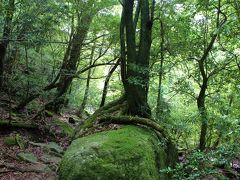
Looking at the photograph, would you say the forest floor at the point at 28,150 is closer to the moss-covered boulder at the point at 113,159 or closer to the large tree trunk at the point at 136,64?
the moss-covered boulder at the point at 113,159

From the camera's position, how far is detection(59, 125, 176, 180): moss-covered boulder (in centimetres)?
583

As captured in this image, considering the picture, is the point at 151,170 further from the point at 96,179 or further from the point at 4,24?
the point at 4,24

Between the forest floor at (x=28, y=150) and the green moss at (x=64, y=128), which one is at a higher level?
the green moss at (x=64, y=128)

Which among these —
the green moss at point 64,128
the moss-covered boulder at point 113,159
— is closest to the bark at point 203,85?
the moss-covered boulder at point 113,159

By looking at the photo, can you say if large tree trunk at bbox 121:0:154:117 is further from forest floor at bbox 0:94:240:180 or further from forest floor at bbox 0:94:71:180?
forest floor at bbox 0:94:71:180

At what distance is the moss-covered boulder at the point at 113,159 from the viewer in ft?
19.1

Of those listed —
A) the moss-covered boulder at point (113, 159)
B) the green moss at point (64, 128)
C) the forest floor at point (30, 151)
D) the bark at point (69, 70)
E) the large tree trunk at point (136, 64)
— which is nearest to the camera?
the moss-covered boulder at point (113, 159)

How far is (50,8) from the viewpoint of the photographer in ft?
31.3

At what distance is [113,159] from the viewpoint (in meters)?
6.09

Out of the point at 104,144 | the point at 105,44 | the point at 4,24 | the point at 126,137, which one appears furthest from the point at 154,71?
the point at 105,44

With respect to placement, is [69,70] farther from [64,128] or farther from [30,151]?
[30,151]

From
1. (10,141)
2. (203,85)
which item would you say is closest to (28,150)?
(10,141)

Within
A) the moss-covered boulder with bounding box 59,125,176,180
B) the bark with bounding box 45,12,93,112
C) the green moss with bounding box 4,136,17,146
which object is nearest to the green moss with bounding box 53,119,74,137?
the bark with bounding box 45,12,93,112

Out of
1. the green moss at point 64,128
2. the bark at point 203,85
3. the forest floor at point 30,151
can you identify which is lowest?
the forest floor at point 30,151
